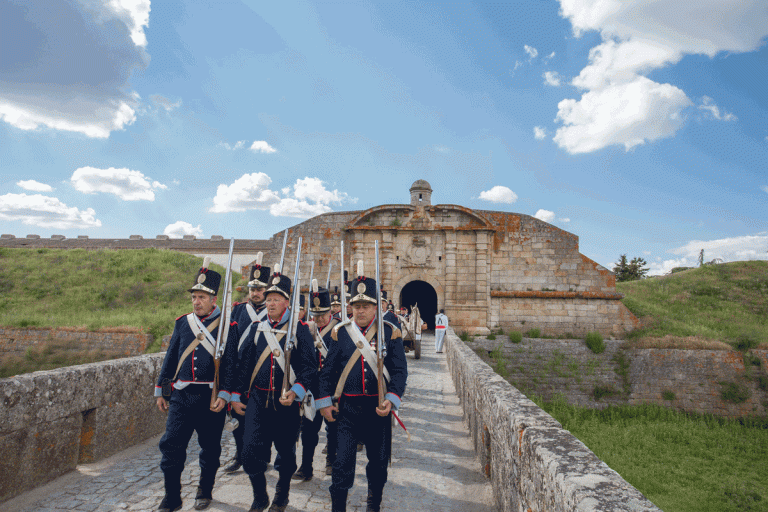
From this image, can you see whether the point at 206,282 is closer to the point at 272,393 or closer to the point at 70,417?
the point at 272,393

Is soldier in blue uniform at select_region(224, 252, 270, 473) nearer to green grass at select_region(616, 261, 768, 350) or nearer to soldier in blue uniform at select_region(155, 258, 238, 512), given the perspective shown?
soldier in blue uniform at select_region(155, 258, 238, 512)

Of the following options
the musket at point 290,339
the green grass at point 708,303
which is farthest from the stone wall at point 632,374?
the musket at point 290,339

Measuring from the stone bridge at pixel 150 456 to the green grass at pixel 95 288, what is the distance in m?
13.1

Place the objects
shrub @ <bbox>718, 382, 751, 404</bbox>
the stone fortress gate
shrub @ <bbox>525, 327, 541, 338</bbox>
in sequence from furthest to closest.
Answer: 1. the stone fortress gate
2. shrub @ <bbox>525, 327, 541, 338</bbox>
3. shrub @ <bbox>718, 382, 751, 404</bbox>

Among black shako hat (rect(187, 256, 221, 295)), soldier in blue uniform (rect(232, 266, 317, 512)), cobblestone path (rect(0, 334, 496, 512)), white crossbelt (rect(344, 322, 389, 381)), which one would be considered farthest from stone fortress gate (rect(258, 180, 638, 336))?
white crossbelt (rect(344, 322, 389, 381))

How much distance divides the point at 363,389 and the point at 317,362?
63cm

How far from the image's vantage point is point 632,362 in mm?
16438

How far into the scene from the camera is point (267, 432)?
11.8 ft

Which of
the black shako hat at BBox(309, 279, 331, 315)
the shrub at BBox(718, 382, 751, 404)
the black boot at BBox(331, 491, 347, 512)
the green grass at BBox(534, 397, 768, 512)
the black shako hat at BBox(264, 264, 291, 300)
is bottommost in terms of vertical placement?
the green grass at BBox(534, 397, 768, 512)

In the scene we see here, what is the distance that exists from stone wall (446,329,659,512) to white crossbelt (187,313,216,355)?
2.51m

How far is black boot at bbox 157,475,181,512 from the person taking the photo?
3.46 metres

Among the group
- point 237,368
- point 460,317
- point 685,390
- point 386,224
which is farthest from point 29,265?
point 685,390

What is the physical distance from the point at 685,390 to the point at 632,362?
5.95 ft

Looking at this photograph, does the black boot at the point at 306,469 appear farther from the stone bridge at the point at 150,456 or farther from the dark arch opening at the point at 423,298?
the dark arch opening at the point at 423,298
